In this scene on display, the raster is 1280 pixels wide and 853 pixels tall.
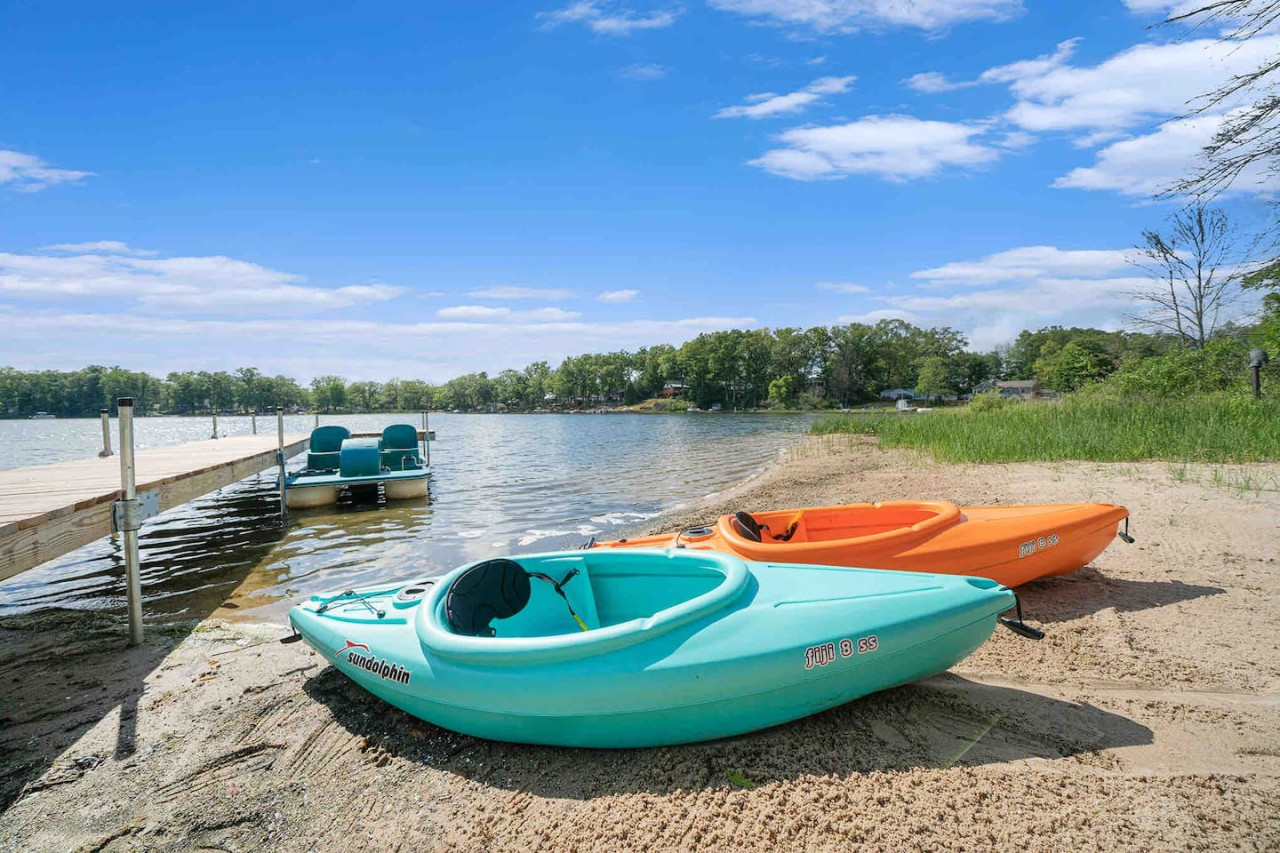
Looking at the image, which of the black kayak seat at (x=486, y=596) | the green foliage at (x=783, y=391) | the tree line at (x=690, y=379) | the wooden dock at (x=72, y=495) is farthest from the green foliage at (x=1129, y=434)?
the green foliage at (x=783, y=391)

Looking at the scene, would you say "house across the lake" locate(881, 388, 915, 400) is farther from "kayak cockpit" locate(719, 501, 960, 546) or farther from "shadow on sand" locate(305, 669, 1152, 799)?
"shadow on sand" locate(305, 669, 1152, 799)

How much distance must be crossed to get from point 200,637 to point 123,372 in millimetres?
82623

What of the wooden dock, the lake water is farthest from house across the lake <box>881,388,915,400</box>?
the wooden dock

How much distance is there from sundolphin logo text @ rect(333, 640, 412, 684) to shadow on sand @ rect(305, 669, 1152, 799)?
11.1 inches

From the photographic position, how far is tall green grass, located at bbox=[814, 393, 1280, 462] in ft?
32.2

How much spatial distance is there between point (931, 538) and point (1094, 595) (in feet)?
4.86

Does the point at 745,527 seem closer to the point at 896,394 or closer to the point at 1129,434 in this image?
the point at 1129,434

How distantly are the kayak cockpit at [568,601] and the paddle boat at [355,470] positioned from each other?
8822mm

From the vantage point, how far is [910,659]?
3090 mm

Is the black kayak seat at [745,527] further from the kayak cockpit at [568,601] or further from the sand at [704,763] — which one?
the sand at [704,763]

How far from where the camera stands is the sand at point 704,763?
2.37 metres

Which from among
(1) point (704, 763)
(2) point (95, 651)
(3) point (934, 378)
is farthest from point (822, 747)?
(3) point (934, 378)

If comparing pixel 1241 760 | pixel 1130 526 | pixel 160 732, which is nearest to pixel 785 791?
pixel 1241 760

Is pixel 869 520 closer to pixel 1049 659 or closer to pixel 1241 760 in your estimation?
pixel 1049 659
